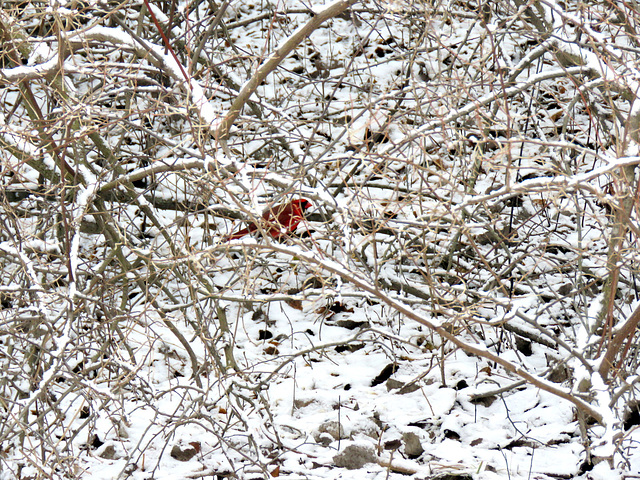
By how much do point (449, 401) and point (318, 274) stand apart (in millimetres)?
1348

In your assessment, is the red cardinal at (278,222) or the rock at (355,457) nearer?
the red cardinal at (278,222)

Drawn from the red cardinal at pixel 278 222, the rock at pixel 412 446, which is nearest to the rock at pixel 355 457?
the rock at pixel 412 446

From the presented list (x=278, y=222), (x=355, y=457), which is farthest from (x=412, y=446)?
(x=278, y=222)

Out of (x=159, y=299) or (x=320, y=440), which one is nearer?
(x=320, y=440)

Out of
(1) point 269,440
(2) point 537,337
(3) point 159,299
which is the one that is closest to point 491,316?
(2) point 537,337

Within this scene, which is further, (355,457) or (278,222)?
(355,457)

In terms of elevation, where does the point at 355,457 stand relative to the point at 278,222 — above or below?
below

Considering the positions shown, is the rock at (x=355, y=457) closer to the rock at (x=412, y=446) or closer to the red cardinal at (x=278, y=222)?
the rock at (x=412, y=446)

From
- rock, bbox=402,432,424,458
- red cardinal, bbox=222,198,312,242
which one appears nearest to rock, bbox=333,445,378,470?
rock, bbox=402,432,424,458

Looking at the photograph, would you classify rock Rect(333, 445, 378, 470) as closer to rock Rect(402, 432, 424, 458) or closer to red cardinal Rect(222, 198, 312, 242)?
rock Rect(402, 432, 424, 458)

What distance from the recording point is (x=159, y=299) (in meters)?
3.87

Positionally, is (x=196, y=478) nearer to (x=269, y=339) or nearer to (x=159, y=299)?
(x=269, y=339)

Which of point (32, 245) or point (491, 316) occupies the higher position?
point (32, 245)

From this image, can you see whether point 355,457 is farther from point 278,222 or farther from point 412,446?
point 278,222
